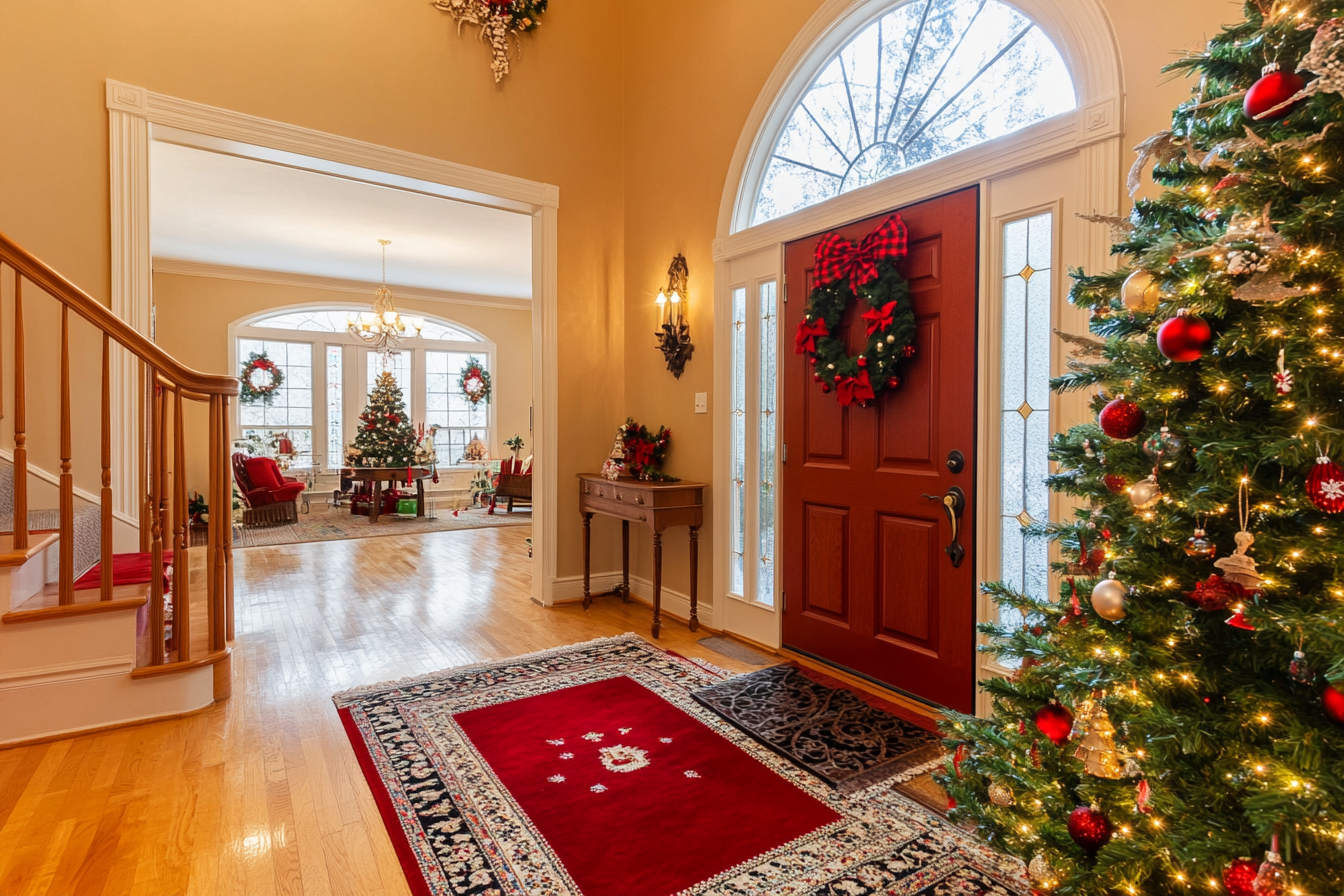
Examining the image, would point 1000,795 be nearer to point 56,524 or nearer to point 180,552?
point 180,552

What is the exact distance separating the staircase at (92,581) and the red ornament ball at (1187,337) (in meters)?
2.94

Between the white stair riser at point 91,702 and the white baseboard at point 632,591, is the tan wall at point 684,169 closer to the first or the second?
the white baseboard at point 632,591

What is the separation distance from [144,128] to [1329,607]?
447 centimetres

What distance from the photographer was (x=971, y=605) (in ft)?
8.53

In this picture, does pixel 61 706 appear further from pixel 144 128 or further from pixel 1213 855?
pixel 1213 855

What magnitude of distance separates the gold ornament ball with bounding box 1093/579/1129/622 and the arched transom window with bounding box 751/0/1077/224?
6.07 feet

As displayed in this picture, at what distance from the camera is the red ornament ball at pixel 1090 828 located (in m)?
1.29

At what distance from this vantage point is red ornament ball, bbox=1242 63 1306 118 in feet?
3.72

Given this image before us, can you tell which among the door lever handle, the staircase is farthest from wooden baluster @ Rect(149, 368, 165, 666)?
the door lever handle

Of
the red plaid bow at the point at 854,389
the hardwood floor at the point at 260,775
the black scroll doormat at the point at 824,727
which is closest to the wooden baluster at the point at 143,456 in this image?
the hardwood floor at the point at 260,775

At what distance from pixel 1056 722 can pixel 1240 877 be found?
36 centimetres

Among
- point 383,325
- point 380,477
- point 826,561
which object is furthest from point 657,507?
point 380,477

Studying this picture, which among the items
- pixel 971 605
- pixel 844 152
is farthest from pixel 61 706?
pixel 844 152

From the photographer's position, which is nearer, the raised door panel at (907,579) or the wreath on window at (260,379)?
the raised door panel at (907,579)
